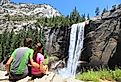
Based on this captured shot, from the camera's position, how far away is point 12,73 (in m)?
9.80

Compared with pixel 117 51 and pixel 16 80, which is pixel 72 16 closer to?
pixel 117 51

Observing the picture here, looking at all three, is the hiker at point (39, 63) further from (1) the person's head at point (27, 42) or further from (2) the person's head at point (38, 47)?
(1) the person's head at point (27, 42)

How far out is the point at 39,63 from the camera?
32.6 feet

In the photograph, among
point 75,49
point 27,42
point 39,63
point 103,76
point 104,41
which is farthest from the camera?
point 75,49

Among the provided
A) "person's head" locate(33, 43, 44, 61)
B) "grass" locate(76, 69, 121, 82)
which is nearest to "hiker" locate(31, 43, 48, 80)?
"person's head" locate(33, 43, 44, 61)

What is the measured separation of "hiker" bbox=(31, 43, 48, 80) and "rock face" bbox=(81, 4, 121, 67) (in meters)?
44.0

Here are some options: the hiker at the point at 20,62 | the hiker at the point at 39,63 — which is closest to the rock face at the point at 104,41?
the hiker at the point at 39,63

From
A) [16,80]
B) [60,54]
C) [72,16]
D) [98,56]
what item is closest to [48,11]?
[72,16]

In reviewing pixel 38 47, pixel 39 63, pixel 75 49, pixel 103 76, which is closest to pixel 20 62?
pixel 39 63

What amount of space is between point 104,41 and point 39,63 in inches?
1888

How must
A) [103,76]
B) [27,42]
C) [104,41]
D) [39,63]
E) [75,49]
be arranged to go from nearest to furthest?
[27,42] → [39,63] → [103,76] → [104,41] → [75,49]

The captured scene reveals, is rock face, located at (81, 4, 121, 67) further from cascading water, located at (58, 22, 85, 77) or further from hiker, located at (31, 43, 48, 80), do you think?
hiker, located at (31, 43, 48, 80)

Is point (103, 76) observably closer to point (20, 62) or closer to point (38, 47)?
point (38, 47)

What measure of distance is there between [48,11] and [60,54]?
120m
